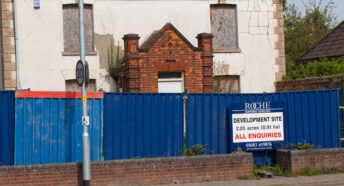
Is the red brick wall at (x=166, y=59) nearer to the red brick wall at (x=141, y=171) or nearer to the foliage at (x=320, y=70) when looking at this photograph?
the foliage at (x=320, y=70)

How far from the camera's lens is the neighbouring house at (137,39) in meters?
18.8

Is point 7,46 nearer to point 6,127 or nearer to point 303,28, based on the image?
point 6,127

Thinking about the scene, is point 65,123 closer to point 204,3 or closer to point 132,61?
point 132,61

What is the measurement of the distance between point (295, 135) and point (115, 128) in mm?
4847

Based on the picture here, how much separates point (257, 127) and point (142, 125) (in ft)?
10.1

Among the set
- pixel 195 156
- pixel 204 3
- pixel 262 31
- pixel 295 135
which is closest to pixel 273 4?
pixel 262 31

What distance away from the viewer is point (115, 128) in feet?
43.6

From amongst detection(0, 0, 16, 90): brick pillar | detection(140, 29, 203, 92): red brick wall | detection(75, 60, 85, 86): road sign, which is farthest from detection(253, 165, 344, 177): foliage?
detection(0, 0, 16, 90): brick pillar

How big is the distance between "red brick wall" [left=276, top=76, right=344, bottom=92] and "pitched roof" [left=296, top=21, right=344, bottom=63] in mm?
5934

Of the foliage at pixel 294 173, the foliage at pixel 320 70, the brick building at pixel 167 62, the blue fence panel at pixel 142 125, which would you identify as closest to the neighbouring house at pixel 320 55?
the foliage at pixel 320 70

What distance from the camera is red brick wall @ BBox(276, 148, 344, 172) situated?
1395 centimetres

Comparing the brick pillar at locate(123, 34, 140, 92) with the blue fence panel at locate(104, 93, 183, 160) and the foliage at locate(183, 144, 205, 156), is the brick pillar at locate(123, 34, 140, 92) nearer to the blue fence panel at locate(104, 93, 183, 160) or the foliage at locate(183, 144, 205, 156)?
the blue fence panel at locate(104, 93, 183, 160)

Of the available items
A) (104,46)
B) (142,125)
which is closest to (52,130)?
(142,125)

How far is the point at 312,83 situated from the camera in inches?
716
